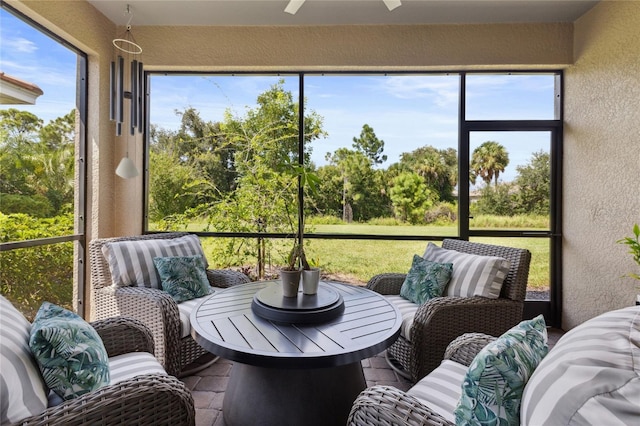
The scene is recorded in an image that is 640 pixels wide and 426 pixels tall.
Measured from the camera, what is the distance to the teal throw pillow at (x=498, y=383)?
974 mm

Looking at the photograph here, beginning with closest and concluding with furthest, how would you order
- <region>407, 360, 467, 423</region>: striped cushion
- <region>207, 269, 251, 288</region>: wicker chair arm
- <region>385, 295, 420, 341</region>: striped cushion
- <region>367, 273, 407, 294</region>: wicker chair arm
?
1. <region>407, 360, 467, 423</region>: striped cushion
2. <region>385, 295, 420, 341</region>: striped cushion
3. <region>367, 273, 407, 294</region>: wicker chair arm
4. <region>207, 269, 251, 288</region>: wicker chair arm

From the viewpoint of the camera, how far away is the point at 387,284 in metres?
2.93

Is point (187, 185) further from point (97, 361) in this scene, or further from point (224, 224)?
point (97, 361)

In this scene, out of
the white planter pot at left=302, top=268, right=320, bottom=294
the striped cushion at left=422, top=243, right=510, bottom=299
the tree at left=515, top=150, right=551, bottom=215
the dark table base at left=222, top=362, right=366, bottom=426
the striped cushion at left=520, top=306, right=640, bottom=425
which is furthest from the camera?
the tree at left=515, top=150, right=551, bottom=215

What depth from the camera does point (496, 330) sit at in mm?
2412

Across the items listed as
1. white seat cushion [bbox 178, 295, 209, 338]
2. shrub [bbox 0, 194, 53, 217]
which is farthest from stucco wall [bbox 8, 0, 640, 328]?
white seat cushion [bbox 178, 295, 209, 338]

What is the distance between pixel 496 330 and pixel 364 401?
1573mm

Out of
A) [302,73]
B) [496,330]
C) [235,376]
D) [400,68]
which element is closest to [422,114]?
[400,68]

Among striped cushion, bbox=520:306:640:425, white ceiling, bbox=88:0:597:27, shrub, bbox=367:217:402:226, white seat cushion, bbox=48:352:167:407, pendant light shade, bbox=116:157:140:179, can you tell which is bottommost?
white seat cushion, bbox=48:352:167:407

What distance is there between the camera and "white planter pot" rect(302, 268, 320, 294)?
2.18m

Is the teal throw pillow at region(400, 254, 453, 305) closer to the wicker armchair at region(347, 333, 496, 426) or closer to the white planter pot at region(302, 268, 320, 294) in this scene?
the white planter pot at region(302, 268, 320, 294)

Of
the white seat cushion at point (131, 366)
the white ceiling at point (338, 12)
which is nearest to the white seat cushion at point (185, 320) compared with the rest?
the white seat cushion at point (131, 366)

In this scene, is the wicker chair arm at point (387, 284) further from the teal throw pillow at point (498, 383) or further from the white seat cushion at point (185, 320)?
the teal throw pillow at point (498, 383)

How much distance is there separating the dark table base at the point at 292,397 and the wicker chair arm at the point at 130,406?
1.26ft
